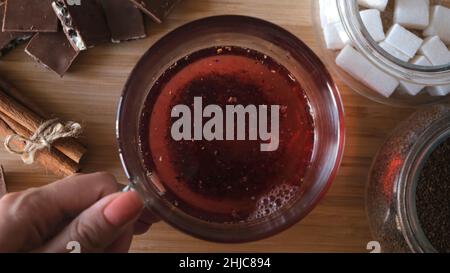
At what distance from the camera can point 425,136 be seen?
2.98 feet

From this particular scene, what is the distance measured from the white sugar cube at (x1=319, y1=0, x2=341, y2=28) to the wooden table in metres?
0.03

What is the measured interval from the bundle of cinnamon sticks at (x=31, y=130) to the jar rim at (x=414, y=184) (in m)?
0.57

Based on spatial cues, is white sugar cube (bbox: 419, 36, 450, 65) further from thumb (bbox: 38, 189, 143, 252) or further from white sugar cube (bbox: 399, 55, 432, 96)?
thumb (bbox: 38, 189, 143, 252)

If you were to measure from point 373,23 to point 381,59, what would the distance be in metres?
0.07

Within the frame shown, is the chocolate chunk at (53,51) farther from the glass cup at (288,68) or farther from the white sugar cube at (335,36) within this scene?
the white sugar cube at (335,36)

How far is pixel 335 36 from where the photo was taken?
0.99 metres

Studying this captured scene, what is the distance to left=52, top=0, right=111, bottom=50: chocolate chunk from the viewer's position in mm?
952

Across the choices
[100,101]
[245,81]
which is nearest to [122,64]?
[100,101]

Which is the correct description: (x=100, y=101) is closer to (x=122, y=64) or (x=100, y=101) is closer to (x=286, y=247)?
(x=122, y=64)

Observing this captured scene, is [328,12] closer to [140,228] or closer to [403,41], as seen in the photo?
[403,41]

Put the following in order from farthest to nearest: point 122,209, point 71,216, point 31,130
Answer: point 31,130 → point 71,216 → point 122,209

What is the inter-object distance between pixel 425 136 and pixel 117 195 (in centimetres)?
Result: 52

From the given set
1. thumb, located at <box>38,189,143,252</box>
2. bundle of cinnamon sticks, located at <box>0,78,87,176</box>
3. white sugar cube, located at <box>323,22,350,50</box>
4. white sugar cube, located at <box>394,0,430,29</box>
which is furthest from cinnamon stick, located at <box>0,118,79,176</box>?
white sugar cube, located at <box>394,0,430,29</box>

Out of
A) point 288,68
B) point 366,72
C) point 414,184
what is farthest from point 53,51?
point 414,184
